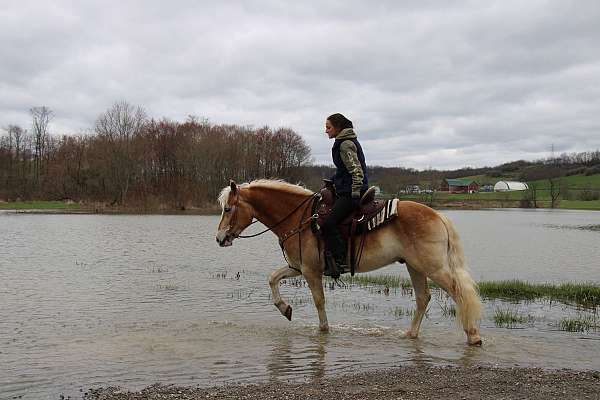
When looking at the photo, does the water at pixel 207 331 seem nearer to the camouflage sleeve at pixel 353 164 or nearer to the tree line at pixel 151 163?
the camouflage sleeve at pixel 353 164

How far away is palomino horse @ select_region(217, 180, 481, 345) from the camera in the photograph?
883cm

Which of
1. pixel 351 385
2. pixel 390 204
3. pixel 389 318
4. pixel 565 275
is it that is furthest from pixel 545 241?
pixel 351 385

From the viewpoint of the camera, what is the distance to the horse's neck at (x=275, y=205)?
9.73 m

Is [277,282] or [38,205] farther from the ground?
[38,205]

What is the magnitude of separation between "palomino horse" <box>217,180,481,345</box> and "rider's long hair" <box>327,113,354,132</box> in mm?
1367

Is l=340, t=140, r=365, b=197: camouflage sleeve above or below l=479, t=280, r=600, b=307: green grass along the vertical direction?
above

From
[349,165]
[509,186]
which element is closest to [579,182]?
[509,186]

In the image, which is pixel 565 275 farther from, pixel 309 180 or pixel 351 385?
pixel 309 180

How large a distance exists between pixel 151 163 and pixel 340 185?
238 ft

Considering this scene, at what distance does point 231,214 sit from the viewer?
9664 millimetres

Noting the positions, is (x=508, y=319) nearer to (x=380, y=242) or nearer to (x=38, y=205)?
(x=380, y=242)

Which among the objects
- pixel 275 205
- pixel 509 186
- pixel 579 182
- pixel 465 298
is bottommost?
pixel 465 298

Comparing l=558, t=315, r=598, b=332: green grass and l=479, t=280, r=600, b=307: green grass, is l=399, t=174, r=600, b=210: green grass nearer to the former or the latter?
l=479, t=280, r=600, b=307: green grass

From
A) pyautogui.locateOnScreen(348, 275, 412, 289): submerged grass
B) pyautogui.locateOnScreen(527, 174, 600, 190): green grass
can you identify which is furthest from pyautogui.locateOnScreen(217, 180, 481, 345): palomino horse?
pyautogui.locateOnScreen(527, 174, 600, 190): green grass
